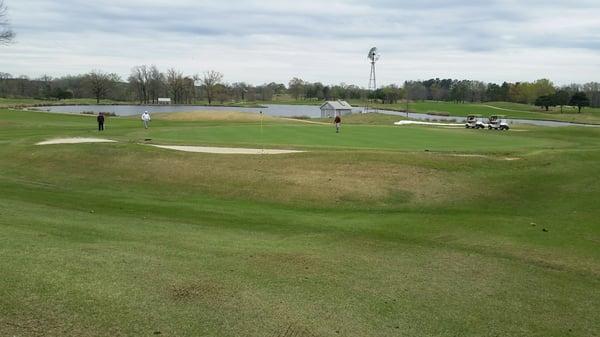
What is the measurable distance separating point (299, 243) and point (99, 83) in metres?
177

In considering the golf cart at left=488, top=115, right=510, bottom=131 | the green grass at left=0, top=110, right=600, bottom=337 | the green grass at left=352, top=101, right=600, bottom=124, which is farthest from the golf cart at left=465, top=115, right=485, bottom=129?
the green grass at left=352, top=101, right=600, bottom=124

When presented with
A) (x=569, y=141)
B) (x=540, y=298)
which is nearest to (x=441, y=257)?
(x=540, y=298)

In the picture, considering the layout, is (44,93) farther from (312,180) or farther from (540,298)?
(540,298)

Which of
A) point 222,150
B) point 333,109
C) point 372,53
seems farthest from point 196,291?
point 372,53

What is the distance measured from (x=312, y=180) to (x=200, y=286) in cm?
1441

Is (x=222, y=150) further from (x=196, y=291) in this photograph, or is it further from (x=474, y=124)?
(x=474, y=124)

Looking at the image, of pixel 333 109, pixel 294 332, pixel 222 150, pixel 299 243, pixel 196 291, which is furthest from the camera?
pixel 333 109

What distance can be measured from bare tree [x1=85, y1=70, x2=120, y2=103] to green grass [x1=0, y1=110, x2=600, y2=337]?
15456 cm

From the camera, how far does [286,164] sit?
2519 centimetres

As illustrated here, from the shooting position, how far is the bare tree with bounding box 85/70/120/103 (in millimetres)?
173762

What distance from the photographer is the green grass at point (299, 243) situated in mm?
7305

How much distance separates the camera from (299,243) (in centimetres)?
1305

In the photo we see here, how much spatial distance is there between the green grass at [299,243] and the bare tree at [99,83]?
154558 mm

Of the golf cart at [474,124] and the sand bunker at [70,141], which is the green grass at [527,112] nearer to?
the golf cart at [474,124]
